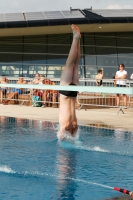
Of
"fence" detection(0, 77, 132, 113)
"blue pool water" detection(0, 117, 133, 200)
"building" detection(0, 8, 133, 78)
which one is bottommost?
"blue pool water" detection(0, 117, 133, 200)

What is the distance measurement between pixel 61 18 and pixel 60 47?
3.27 metres

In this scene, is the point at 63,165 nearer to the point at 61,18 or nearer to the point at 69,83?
the point at 69,83

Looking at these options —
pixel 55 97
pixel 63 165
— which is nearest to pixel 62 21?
pixel 55 97

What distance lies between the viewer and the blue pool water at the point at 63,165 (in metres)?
4.86

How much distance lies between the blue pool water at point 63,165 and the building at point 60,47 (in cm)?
1749

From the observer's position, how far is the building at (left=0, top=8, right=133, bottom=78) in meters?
27.5

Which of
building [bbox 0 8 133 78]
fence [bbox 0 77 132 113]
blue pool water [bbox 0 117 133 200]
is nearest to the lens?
blue pool water [bbox 0 117 133 200]

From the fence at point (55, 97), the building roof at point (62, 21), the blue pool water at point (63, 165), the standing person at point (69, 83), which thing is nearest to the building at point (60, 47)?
the building roof at point (62, 21)

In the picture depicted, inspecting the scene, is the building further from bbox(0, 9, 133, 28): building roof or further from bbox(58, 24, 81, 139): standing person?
bbox(58, 24, 81, 139): standing person

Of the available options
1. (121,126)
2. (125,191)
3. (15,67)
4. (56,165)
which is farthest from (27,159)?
(15,67)

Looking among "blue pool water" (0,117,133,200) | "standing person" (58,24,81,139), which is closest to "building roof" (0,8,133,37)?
"blue pool water" (0,117,133,200)

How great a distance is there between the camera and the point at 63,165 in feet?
20.9

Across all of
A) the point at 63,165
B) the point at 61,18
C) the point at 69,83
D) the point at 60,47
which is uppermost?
the point at 61,18

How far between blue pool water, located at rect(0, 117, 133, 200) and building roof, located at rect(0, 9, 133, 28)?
15374mm
